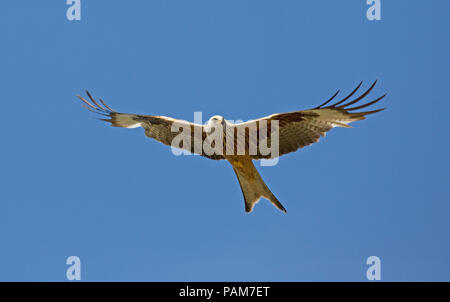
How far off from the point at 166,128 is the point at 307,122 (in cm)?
230

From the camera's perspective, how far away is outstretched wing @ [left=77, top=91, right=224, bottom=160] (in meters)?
9.62

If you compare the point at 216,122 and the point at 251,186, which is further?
the point at 251,186

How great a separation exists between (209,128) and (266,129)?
0.88 metres

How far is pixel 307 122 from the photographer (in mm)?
9172

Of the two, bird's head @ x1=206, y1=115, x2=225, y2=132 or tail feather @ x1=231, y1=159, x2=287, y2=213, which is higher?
bird's head @ x1=206, y1=115, x2=225, y2=132

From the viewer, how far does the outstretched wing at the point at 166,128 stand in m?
9.62

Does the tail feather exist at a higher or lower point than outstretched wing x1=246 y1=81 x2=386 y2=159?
lower

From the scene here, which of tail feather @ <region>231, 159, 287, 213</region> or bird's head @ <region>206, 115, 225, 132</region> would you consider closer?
bird's head @ <region>206, 115, 225, 132</region>

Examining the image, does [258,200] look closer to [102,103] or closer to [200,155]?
[200,155]

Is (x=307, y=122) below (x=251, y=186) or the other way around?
the other way around

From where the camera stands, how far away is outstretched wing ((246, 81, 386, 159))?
8.85 meters

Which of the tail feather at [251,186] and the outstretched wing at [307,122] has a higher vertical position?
the outstretched wing at [307,122]
